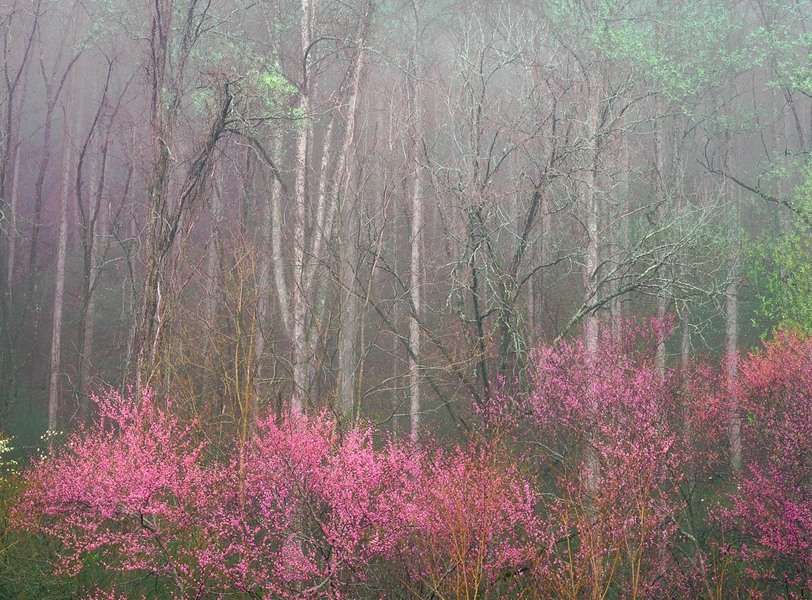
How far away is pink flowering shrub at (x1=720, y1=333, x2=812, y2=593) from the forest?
6 centimetres

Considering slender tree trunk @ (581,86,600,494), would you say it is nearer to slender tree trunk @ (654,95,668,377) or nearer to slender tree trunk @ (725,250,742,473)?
slender tree trunk @ (654,95,668,377)

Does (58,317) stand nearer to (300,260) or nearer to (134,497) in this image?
(300,260)

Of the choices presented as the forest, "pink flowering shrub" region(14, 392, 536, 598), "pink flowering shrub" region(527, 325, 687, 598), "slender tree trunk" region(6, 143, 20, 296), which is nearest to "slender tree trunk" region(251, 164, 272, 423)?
the forest

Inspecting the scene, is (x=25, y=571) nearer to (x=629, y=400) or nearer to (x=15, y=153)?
(x=629, y=400)

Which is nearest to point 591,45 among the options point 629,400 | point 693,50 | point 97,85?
point 693,50

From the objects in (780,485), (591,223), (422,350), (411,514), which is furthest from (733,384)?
A: (411,514)

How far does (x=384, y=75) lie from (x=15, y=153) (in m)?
11.0

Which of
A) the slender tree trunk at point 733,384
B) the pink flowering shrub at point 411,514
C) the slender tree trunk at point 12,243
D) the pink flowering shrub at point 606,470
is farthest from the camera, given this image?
the slender tree trunk at point 12,243

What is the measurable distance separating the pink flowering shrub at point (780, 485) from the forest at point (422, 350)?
56 mm

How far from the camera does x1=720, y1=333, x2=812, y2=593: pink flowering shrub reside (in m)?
8.05

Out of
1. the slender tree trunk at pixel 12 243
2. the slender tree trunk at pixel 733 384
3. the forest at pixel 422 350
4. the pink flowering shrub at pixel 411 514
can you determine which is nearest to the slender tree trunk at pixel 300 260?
the forest at pixel 422 350

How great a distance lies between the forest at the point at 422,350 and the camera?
716cm

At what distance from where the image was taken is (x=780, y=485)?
8.91m

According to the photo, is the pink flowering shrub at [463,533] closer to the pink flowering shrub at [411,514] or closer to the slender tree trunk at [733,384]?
the pink flowering shrub at [411,514]
